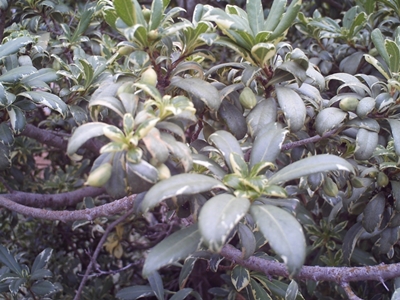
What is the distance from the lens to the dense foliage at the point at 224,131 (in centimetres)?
73

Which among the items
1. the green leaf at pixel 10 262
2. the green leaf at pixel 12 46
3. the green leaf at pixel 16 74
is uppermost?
the green leaf at pixel 12 46

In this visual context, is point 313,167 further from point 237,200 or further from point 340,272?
point 340,272

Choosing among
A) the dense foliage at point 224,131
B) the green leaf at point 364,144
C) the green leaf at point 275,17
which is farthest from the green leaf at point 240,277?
the green leaf at point 275,17

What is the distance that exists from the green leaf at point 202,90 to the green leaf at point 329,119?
271 millimetres

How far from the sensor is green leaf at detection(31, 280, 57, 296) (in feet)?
4.80

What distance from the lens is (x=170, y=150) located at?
2.47 feet

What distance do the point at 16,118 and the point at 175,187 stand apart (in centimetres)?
65

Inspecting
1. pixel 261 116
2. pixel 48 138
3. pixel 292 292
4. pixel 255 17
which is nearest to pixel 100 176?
pixel 261 116

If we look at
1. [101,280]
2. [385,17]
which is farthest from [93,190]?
[385,17]

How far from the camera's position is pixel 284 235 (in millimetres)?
654

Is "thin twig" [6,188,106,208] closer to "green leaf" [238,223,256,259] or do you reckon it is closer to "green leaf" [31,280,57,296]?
"green leaf" [31,280,57,296]

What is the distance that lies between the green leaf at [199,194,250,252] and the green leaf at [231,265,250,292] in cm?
68

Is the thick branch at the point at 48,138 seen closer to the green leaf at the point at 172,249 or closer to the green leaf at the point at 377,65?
the green leaf at the point at 172,249

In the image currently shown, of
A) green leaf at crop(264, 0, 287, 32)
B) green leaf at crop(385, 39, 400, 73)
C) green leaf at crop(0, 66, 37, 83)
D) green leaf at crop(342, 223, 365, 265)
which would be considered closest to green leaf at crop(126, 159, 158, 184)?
green leaf at crop(264, 0, 287, 32)
